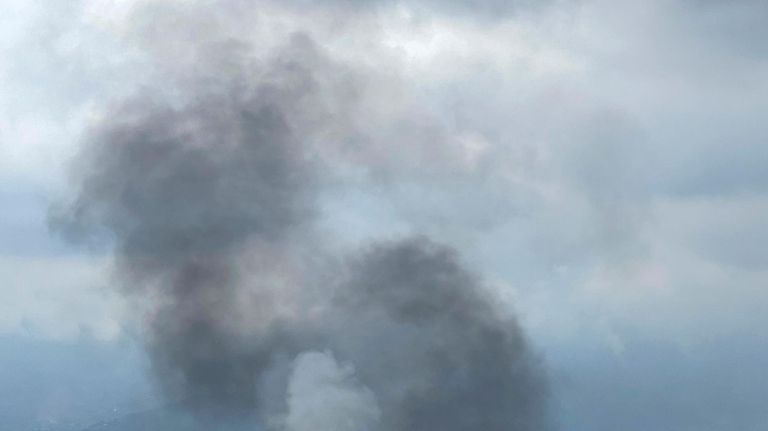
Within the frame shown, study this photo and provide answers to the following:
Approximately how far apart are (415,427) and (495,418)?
→ 11089 mm

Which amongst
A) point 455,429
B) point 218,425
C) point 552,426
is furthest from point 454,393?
point 218,425

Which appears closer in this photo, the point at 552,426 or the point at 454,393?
the point at 454,393

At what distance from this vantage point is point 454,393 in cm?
14962

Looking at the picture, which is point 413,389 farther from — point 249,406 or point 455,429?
point 249,406

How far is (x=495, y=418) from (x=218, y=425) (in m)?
34.7

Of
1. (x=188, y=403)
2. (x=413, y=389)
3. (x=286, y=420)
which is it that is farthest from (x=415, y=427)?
(x=188, y=403)

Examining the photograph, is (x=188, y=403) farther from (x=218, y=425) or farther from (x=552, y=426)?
(x=552, y=426)

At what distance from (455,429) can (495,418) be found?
513cm

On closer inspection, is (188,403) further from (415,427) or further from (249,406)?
(415,427)

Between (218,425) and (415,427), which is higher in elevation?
(218,425)

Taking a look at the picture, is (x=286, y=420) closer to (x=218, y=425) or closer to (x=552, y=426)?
(x=218, y=425)

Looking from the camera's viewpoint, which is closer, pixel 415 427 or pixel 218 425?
pixel 415 427

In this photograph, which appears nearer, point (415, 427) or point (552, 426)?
point (415, 427)

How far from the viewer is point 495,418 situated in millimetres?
152875
